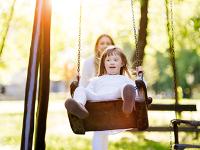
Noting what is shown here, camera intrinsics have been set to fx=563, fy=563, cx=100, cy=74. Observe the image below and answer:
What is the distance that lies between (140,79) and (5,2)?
787 cm

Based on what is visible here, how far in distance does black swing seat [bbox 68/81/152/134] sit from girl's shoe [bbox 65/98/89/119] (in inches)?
5.0

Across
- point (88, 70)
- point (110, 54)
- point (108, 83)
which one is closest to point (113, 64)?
point (110, 54)

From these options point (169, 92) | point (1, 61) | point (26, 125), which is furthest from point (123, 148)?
point (169, 92)

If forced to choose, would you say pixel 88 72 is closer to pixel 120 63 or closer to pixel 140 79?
pixel 120 63

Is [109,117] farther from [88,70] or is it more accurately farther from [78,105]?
[88,70]

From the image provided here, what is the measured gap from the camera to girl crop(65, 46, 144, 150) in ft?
14.2

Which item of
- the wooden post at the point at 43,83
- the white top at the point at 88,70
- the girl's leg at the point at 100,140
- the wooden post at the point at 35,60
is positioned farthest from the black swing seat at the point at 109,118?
the white top at the point at 88,70

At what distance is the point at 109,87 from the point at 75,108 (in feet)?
1.52

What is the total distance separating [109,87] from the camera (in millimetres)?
4668

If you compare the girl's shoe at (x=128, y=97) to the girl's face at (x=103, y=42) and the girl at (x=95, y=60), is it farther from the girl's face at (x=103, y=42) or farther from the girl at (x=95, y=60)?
the girl's face at (x=103, y=42)

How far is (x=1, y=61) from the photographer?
1692cm

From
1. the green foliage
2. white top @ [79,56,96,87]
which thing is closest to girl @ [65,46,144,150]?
white top @ [79,56,96,87]

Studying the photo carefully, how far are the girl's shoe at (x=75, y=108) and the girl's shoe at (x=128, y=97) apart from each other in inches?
12.6

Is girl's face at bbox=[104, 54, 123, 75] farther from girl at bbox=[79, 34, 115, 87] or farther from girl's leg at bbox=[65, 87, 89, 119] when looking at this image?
girl at bbox=[79, 34, 115, 87]
